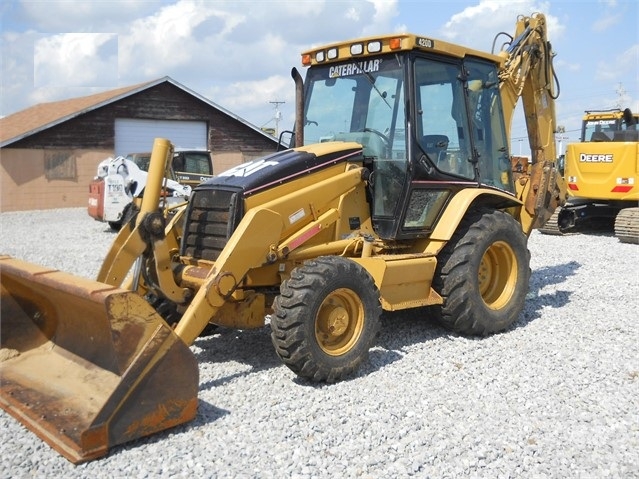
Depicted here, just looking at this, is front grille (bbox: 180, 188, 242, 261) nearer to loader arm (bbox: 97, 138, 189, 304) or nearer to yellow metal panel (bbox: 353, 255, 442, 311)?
loader arm (bbox: 97, 138, 189, 304)

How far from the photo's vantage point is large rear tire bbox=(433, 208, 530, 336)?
617 centimetres

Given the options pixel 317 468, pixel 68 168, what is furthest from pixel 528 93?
pixel 68 168

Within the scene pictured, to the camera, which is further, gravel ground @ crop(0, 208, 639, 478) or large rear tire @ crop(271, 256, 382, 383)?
large rear tire @ crop(271, 256, 382, 383)

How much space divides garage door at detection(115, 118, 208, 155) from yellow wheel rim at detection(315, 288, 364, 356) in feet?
66.6

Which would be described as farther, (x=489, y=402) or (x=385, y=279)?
(x=385, y=279)

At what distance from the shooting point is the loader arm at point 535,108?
7485 mm

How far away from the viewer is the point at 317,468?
381 centimetres

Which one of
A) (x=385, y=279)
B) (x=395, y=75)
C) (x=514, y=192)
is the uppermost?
(x=395, y=75)

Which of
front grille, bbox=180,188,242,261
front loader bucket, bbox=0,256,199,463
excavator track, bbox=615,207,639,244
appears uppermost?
front grille, bbox=180,188,242,261

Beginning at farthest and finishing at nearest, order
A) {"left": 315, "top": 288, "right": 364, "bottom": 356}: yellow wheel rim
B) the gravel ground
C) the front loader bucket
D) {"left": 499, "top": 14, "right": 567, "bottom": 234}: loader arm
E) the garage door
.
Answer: the garage door, {"left": 499, "top": 14, "right": 567, "bottom": 234}: loader arm, {"left": 315, "top": 288, "right": 364, "bottom": 356}: yellow wheel rim, the front loader bucket, the gravel ground

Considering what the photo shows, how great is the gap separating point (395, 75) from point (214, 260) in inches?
93.1

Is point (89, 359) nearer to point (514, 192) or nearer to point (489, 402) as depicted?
point (489, 402)

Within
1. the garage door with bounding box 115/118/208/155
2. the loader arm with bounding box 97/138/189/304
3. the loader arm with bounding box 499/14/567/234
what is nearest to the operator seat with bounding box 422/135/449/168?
the loader arm with bounding box 499/14/567/234

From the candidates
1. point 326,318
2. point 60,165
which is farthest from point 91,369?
point 60,165
